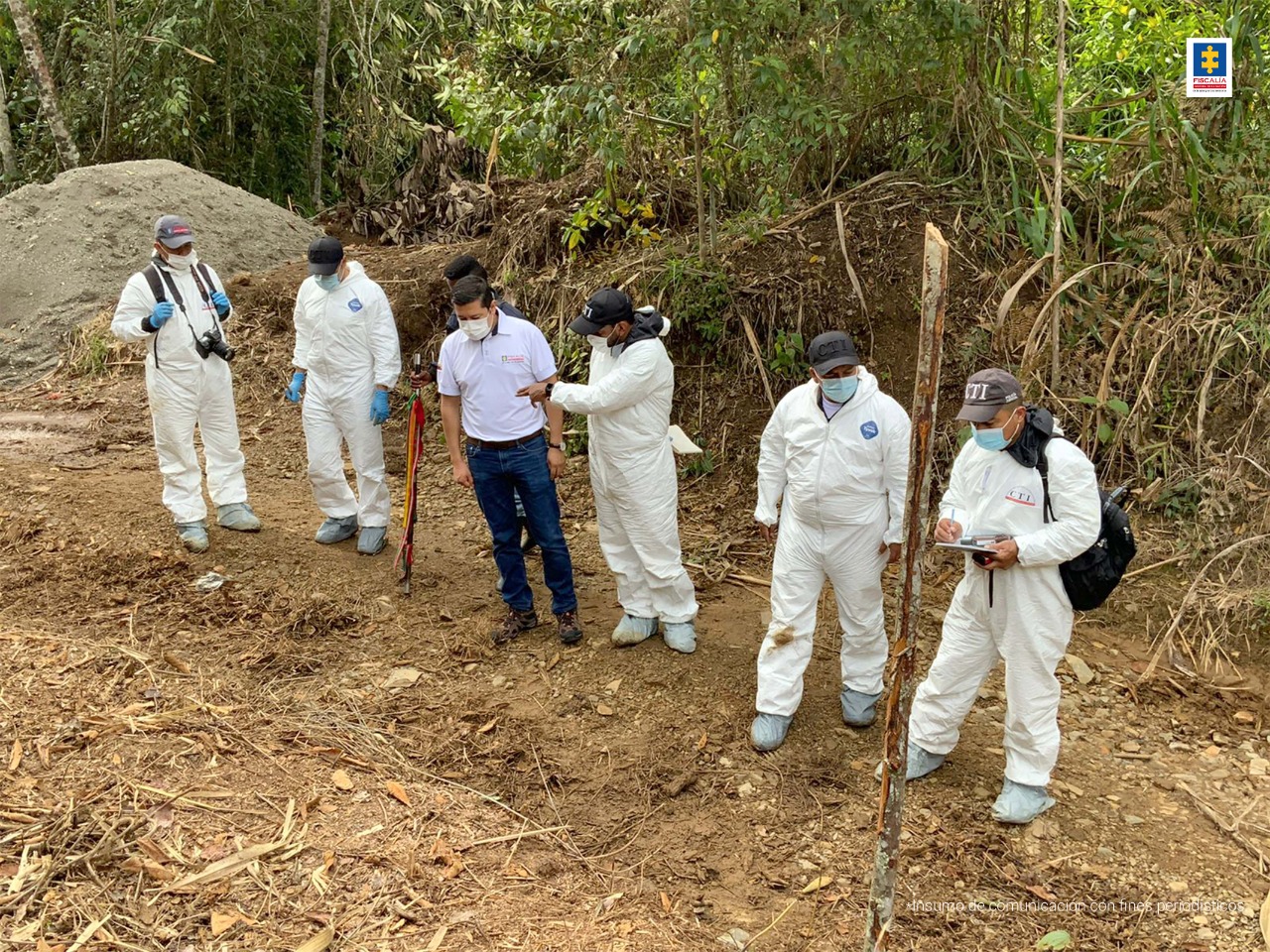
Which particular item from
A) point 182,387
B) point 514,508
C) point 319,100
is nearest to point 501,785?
point 514,508

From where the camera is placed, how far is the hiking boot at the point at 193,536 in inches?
246

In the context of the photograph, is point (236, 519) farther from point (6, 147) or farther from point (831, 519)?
point (6, 147)

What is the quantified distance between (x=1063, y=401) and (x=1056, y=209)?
3.63 feet

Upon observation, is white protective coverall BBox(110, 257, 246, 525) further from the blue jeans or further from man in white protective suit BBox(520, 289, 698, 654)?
man in white protective suit BBox(520, 289, 698, 654)

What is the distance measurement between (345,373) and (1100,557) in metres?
4.02

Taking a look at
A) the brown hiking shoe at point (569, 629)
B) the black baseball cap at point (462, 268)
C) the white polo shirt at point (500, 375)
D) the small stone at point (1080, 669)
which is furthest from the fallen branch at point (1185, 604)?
the black baseball cap at point (462, 268)

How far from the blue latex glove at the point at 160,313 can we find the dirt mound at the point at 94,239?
440 centimetres

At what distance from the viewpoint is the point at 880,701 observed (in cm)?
489

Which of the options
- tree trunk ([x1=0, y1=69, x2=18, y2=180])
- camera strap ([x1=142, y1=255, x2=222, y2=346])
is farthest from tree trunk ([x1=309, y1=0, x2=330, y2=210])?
camera strap ([x1=142, y1=255, x2=222, y2=346])

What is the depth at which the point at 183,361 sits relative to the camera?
20.2 feet

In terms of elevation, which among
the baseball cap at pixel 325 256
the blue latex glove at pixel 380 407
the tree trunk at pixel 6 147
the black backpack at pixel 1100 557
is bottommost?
the black backpack at pixel 1100 557

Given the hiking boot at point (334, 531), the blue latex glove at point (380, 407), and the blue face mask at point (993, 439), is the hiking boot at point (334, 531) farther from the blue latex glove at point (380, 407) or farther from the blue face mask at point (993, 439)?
the blue face mask at point (993, 439)

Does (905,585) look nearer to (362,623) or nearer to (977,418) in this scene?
(977,418)

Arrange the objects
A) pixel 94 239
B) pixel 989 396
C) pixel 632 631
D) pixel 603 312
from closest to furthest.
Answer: pixel 989 396
pixel 603 312
pixel 632 631
pixel 94 239
